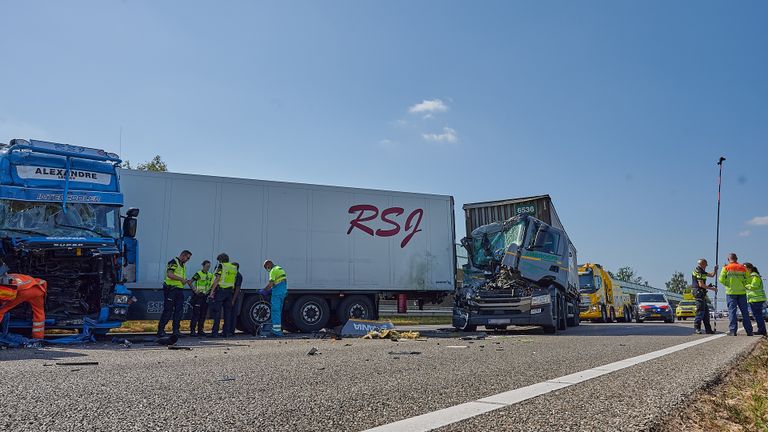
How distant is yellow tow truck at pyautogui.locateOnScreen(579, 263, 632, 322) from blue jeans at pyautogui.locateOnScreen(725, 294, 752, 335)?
1057 cm

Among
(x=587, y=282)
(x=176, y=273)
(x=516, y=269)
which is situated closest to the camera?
(x=176, y=273)

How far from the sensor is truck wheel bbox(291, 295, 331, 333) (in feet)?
41.7

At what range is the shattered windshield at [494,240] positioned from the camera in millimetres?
12570

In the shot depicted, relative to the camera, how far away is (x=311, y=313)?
12.9 metres

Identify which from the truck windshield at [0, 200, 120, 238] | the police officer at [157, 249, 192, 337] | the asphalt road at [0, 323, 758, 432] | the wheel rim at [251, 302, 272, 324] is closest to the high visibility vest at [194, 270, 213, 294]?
the police officer at [157, 249, 192, 337]

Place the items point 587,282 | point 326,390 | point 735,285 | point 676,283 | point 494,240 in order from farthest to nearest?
point 676,283
point 587,282
point 494,240
point 735,285
point 326,390

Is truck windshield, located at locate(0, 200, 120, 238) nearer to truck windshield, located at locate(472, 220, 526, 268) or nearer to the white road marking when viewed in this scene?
truck windshield, located at locate(472, 220, 526, 268)

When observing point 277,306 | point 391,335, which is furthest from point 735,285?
point 277,306

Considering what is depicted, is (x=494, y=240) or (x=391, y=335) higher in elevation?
(x=494, y=240)

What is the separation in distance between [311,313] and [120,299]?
4323 millimetres

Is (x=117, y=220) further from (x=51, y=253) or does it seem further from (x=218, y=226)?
(x=218, y=226)

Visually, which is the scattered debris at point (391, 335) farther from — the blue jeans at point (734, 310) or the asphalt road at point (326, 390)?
the blue jeans at point (734, 310)

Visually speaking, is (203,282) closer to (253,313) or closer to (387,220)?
(253,313)

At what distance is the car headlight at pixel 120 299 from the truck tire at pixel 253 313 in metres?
2.86
